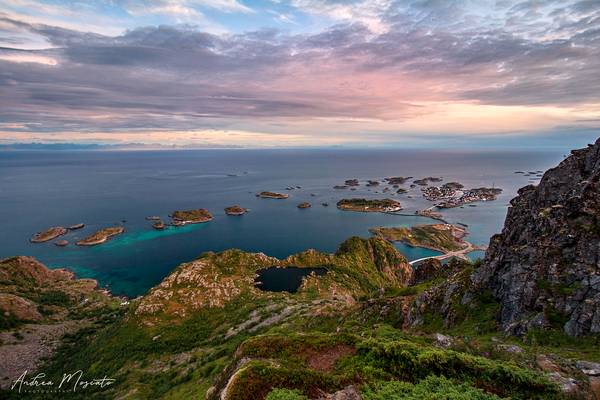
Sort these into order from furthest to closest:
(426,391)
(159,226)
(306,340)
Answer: (159,226)
(306,340)
(426,391)

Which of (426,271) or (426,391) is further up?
(426,391)

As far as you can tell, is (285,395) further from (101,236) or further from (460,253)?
(101,236)

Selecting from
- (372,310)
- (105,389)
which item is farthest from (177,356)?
→ (372,310)

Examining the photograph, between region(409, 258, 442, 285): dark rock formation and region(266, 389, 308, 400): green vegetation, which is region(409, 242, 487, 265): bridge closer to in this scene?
region(409, 258, 442, 285): dark rock formation

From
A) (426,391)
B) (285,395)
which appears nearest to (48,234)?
(285,395)

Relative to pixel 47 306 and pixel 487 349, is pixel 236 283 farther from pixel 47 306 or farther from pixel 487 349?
pixel 487 349

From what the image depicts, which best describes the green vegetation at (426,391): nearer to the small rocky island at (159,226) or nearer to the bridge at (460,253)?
the bridge at (460,253)
